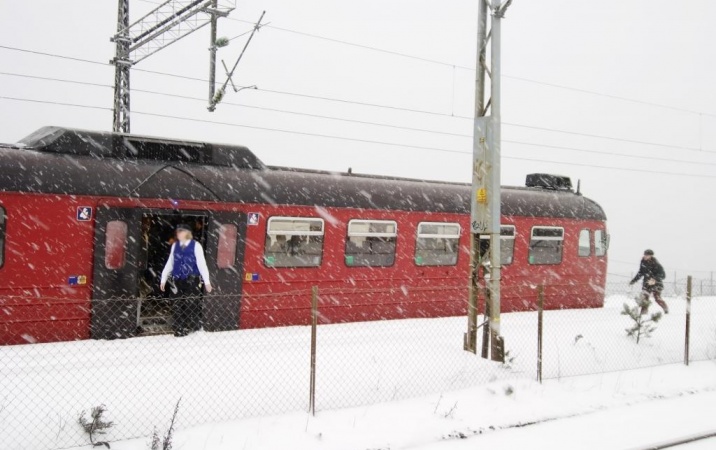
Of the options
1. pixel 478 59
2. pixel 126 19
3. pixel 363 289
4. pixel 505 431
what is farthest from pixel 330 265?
pixel 126 19

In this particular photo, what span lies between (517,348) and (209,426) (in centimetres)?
538

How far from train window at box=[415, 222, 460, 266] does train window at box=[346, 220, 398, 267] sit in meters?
0.68

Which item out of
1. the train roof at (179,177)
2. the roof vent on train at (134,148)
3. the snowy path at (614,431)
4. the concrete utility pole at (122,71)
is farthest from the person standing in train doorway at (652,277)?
the concrete utility pole at (122,71)

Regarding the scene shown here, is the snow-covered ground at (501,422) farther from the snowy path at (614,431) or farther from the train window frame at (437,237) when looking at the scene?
the train window frame at (437,237)

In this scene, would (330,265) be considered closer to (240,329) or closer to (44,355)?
(240,329)

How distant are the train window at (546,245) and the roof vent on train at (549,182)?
1.54 metres

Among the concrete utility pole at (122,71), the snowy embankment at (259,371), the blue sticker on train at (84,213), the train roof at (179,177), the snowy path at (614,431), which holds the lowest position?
the snowy path at (614,431)

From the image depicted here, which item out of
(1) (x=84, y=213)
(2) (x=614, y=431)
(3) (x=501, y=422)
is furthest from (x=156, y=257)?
(2) (x=614, y=431)

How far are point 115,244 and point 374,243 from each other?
4874mm

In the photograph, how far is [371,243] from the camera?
11.8m

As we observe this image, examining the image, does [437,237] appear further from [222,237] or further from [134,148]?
[134,148]

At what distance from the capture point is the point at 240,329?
1015cm

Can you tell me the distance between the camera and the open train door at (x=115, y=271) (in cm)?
899

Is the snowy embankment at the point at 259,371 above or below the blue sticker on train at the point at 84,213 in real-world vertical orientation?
below
